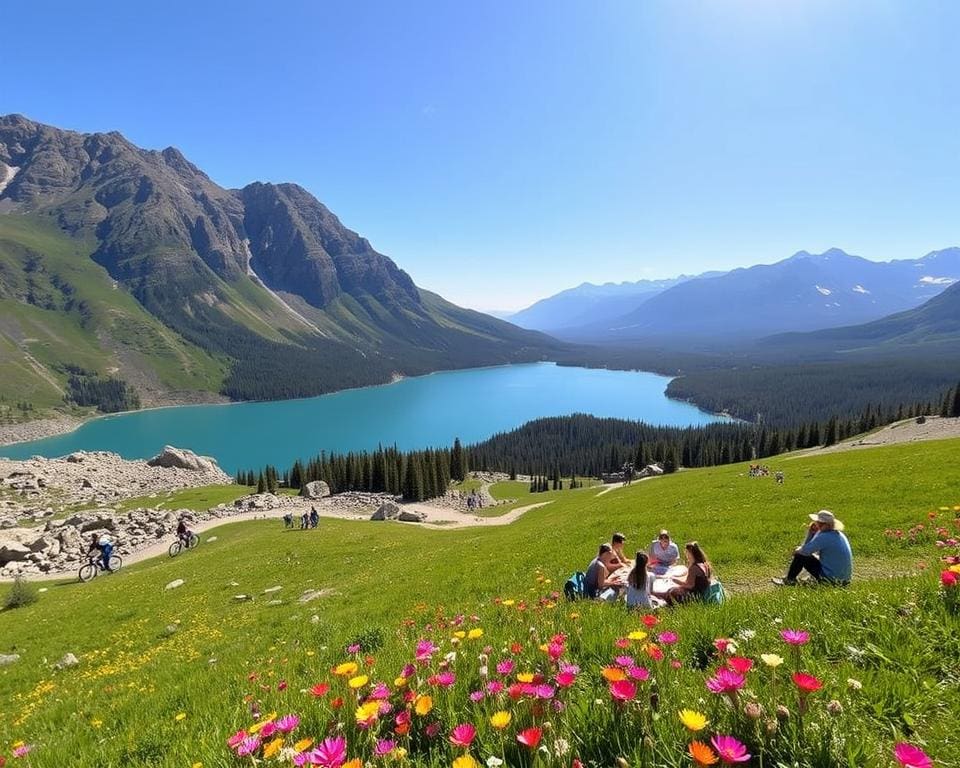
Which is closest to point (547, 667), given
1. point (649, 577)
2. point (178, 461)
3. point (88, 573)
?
point (649, 577)

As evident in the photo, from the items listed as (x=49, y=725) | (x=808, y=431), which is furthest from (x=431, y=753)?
(x=808, y=431)

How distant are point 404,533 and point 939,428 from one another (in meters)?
80.4

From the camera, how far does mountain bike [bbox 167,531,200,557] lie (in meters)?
41.3

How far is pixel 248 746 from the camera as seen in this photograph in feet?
8.94

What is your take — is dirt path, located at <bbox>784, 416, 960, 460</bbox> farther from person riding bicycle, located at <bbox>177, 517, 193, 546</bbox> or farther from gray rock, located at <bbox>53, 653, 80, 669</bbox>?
gray rock, located at <bbox>53, 653, 80, 669</bbox>

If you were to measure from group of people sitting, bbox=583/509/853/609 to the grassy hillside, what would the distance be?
38.0 inches

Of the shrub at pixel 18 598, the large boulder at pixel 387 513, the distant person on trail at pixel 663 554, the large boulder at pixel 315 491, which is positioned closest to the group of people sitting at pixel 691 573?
the distant person on trail at pixel 663 554

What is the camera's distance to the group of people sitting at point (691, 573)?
8.08 metres

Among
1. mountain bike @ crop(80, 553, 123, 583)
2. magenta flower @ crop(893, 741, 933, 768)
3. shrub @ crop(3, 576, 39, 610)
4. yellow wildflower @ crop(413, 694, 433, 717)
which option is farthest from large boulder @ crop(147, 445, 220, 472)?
magenta flower @ crop(893, 741, 933, 768)

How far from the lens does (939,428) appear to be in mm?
71812

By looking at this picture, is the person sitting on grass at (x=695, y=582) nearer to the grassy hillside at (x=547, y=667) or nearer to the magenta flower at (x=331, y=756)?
the grassy hillside at (x=547, y=667)

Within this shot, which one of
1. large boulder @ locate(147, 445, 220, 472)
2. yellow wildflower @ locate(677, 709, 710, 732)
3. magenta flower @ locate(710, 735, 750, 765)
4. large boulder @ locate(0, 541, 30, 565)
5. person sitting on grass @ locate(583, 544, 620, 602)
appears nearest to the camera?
magenta flower @ locate(710, 735, 750, 765)

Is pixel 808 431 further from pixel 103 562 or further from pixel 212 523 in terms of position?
pixel 103 562

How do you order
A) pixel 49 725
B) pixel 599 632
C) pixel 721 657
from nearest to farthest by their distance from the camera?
pixel 721 657, pixel 599 632, pixel 49 725
